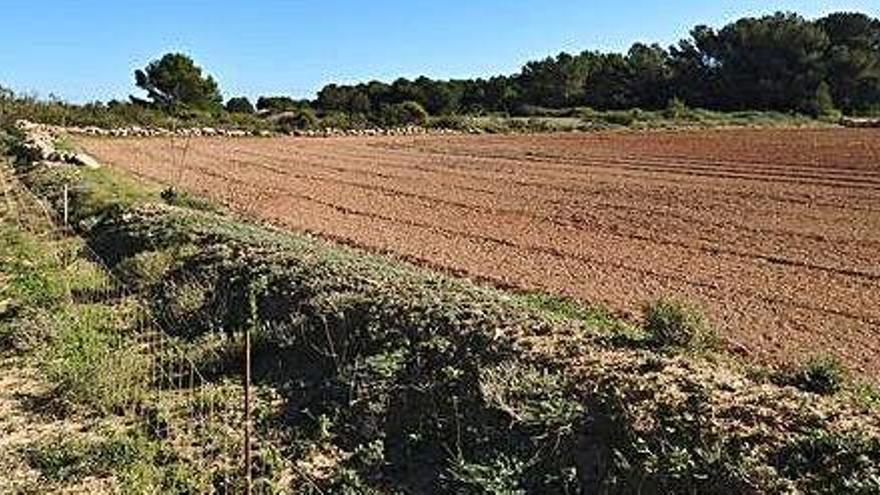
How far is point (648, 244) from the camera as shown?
19.0 metres

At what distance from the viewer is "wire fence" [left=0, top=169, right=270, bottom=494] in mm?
Answer: 9703

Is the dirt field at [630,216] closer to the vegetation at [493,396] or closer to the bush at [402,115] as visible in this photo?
the vegetation at [493,396]

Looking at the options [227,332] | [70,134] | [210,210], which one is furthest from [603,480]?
[70,134]

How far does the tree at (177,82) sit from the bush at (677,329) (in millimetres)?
83669

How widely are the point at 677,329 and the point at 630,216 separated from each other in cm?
1317

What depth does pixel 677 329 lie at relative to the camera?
1019cm

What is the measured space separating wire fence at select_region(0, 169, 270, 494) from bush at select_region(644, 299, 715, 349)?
362 centimetres

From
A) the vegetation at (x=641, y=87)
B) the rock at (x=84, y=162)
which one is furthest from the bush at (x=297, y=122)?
the rock at (x=84, y=162)

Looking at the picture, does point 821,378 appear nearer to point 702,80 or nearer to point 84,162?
point 84,162

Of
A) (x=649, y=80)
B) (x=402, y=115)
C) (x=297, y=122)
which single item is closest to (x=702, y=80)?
(x=649, y=80)

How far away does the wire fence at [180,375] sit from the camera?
31.8ft

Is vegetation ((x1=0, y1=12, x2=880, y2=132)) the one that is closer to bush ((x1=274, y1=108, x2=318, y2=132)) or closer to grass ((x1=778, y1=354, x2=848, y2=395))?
bush ((x1=274, y1=108, x2=318, y2=132))

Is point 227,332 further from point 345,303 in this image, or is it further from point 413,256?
point 413,256

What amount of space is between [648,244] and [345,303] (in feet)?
26.4
